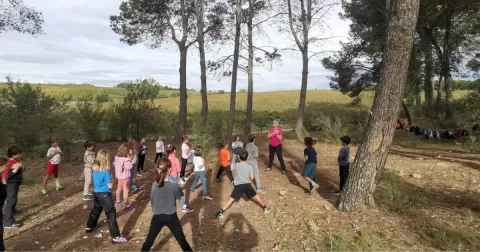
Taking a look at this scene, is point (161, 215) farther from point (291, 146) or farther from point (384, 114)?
point (291, 146)

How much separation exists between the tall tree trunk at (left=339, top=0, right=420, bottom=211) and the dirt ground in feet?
1.93

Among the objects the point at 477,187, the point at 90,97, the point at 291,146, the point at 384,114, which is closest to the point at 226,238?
the point at 384,114

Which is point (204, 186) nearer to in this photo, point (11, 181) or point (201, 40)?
point (11, 181)

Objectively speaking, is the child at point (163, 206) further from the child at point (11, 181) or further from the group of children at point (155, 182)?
the child at point (11, 181)

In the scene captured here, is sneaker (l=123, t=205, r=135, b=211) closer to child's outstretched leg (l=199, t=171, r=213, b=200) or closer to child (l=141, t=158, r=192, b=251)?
A: child's outstretched leg (l=199, t=171, r=213, b=200)

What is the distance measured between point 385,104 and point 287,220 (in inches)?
116

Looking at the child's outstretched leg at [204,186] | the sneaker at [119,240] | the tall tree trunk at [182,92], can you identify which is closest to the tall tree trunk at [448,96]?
the tall tree trunk at [182,92]

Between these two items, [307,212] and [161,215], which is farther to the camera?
[307,212]

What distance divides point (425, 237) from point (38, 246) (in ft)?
21.9

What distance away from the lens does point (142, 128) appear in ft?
64.8

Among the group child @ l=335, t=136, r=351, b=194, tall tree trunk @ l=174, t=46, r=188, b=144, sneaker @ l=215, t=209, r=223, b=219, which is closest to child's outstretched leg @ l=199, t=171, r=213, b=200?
sneaker @ l=215, t=209, r=223, b=219

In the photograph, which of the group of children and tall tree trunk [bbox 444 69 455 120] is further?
tall tree trunk [bbox 444 69 455 120]

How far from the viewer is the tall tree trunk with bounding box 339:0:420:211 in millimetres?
6219

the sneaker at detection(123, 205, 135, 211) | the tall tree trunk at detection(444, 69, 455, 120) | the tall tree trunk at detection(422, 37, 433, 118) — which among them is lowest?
the sneaker at detection(123, 205, 135, 211)
